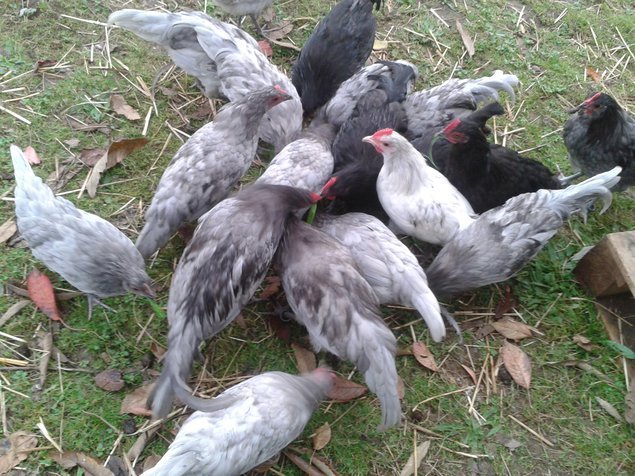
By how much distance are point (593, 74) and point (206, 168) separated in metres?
3.45

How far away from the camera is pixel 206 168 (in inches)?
113

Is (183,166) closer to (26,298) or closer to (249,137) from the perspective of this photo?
(249,137)

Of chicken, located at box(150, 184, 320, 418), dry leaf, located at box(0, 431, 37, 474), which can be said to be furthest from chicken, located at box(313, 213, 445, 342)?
dry leaf, located at box(0, 431, 37, 474)

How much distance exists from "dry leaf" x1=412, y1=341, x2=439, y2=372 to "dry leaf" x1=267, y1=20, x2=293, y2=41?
9.16 ft

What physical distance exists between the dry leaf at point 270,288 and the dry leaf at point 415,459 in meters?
1.10

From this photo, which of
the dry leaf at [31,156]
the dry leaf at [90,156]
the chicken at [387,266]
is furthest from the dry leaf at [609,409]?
the dry leaf at [31,156]

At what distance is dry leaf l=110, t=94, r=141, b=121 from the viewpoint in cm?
350

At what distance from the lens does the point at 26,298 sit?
271 centimetres

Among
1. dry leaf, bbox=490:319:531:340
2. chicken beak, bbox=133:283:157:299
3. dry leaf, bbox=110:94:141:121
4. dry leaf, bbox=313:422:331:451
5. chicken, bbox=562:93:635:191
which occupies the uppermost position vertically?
chicken, bbox=562:93:635:191

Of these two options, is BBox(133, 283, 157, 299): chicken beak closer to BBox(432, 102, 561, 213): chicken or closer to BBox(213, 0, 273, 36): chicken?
BBox(432, 102, 561, 213): chicken

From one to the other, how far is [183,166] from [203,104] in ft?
3.29

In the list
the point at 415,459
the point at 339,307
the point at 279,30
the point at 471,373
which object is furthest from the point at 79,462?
the point at 279,30

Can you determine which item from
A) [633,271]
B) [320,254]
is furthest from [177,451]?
[633,271]

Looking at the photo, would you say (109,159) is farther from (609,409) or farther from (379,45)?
(609,409)
